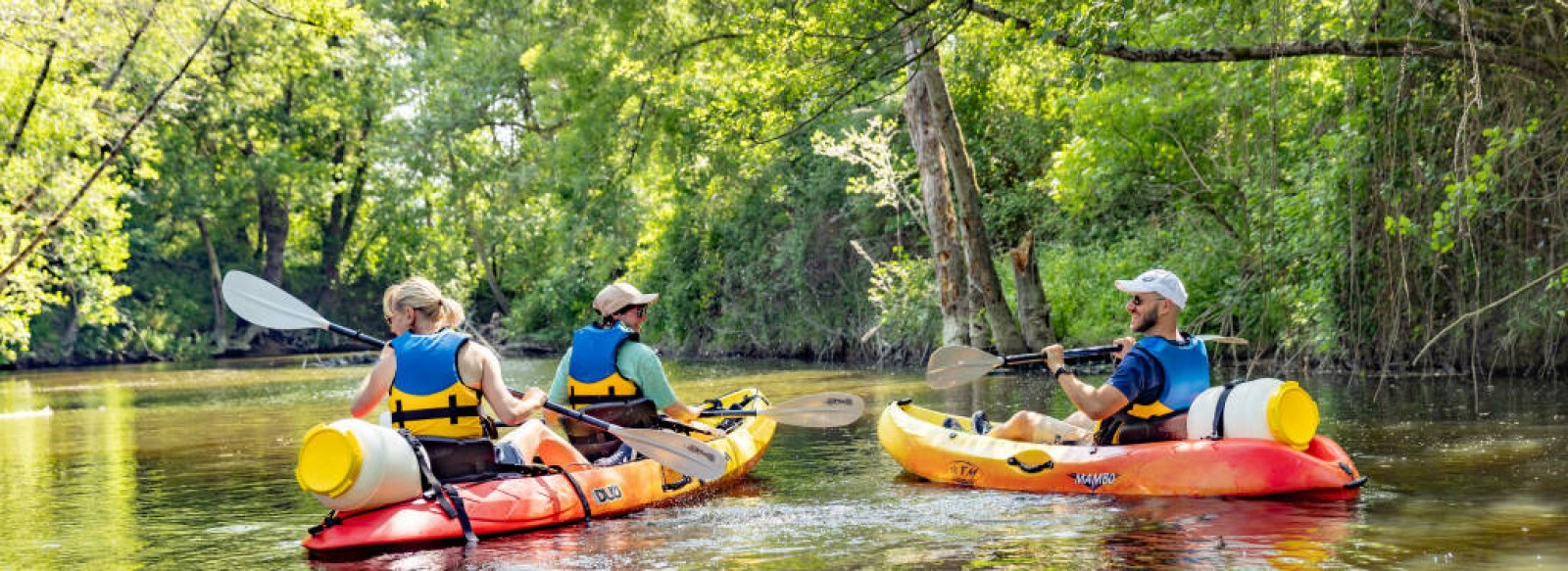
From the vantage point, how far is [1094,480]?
272 inches

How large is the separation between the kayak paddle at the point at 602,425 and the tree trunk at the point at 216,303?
26462mm

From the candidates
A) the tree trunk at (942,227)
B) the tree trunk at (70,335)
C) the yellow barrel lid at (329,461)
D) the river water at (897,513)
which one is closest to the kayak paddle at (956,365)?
the river water at (897,513)

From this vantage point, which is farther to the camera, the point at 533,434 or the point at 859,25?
the point at 859,25

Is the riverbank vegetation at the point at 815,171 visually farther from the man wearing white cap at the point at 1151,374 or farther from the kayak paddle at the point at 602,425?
the kayak paddle at the point at 602,425

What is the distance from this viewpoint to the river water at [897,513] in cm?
541


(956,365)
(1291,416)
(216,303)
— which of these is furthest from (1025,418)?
(216,303)

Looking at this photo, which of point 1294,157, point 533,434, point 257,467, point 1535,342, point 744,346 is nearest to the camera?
point 533,434

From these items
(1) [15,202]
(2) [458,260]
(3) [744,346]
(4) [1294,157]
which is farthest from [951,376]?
(2) [458,260]

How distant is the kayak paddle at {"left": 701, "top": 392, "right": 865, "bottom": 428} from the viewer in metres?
8.53

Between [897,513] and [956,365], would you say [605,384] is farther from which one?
[956,365]

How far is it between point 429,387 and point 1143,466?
122 inches

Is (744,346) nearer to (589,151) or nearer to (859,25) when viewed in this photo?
(589,151)

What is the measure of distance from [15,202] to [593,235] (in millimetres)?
9651

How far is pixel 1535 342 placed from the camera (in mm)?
10836
